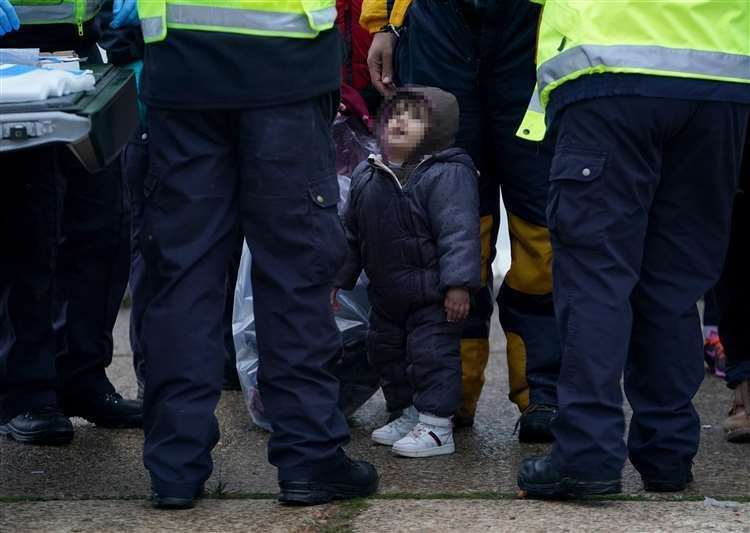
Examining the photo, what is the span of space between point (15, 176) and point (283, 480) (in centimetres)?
125

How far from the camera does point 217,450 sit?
3.87m

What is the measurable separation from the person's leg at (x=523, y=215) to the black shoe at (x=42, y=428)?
134cm

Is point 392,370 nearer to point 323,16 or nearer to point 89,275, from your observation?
point 89,275

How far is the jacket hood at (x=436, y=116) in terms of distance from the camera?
→ 12.1 feet

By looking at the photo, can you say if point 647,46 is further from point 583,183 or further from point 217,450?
point 217,450

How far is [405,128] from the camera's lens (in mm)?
3795

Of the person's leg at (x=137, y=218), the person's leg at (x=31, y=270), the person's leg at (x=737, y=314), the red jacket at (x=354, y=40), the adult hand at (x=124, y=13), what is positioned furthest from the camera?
the red jacket at (x=354, y=40)

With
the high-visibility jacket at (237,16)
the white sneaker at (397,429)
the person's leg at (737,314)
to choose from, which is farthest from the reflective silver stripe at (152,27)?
the person's leg at (737,314)

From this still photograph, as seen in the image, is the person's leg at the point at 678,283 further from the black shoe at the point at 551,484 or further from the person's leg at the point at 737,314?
the person's leg at the point at 737,314

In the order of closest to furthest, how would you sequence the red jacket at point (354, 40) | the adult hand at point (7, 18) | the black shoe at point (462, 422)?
the adult hand at point (7, 18)
the black shoe at point (462, 422)
the red jacket at point (354, 40)

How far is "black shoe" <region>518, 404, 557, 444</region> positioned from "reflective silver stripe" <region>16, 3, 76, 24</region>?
1738 millimetres

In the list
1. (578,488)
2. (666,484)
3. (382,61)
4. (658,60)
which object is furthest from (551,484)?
(382,61)

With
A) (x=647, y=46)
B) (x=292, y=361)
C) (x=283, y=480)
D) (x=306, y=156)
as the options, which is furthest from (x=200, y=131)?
(x=647, y=46)

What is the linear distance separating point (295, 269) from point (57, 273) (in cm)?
128
